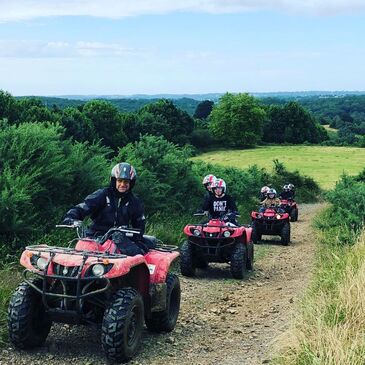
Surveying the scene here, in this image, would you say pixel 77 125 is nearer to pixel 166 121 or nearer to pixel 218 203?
pixel 166 121

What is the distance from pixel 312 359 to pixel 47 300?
2.59 metres

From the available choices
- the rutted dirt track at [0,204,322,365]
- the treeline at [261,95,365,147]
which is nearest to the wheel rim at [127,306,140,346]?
the rutted dirt track at [0,204,322,365]

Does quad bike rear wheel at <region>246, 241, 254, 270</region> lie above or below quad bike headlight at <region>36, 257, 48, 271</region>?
below

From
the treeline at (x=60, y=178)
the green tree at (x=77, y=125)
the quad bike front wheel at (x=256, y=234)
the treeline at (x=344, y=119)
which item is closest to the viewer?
the treeline at (x=60, y=178)

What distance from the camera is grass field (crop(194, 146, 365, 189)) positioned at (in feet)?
158

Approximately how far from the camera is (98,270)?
580 centimetres

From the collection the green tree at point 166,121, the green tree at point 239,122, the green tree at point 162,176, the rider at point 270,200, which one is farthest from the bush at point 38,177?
the green tree at point 239,122

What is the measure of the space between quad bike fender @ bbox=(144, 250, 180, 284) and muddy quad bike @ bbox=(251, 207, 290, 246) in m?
10.2

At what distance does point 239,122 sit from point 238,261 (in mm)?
69192

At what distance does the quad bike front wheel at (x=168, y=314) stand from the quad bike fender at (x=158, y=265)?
31 centimetres

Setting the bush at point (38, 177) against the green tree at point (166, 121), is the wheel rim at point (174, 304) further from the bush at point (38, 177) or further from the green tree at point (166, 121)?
the green tree at point (166, 121)

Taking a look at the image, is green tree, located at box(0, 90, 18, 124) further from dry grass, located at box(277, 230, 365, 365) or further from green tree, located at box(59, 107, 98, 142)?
dry grass, located at box(277, 230, 365, 365)

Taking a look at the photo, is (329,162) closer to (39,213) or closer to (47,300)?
(39,213)

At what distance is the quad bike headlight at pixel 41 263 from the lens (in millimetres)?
5922
